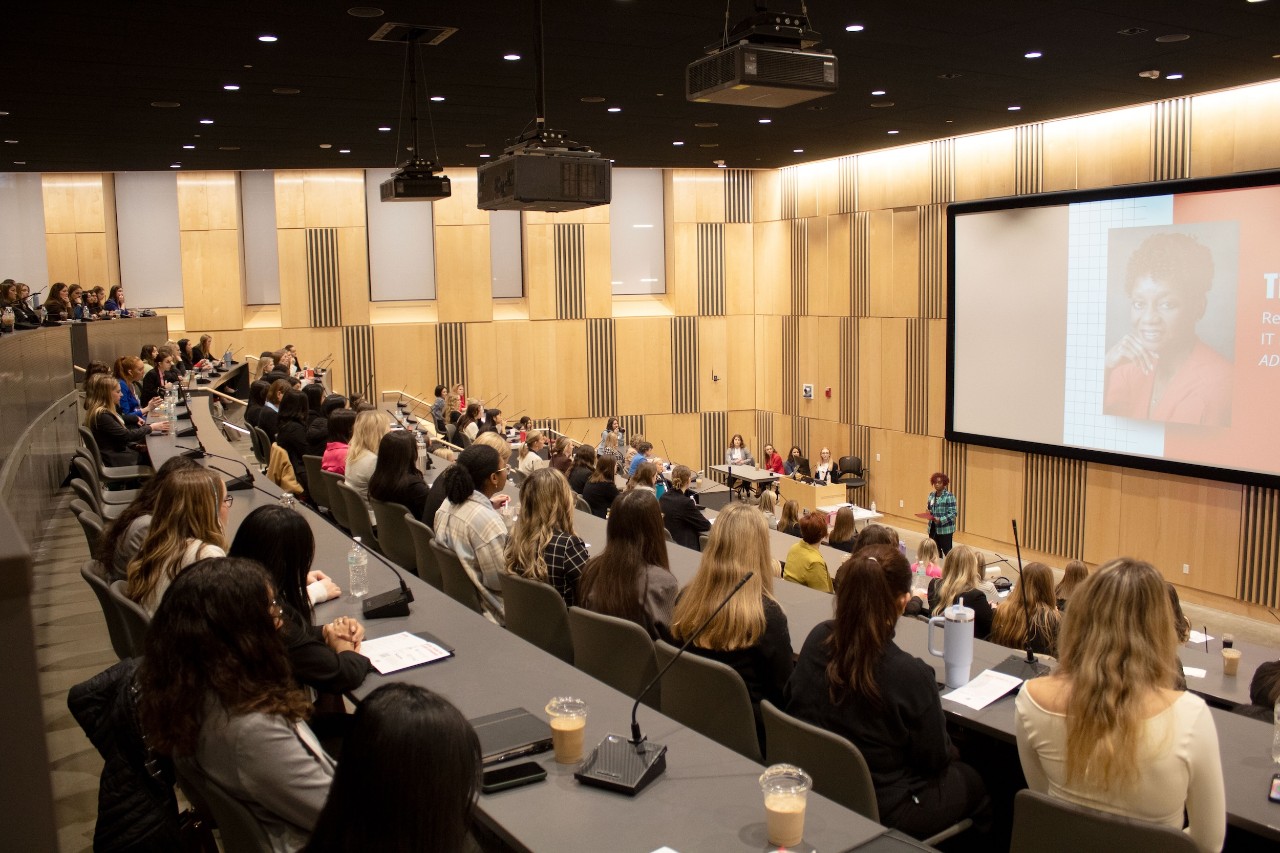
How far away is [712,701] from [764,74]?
2.68 metres

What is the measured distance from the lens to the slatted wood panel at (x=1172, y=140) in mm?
10656

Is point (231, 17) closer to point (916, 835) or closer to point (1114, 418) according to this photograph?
point (916, 835)

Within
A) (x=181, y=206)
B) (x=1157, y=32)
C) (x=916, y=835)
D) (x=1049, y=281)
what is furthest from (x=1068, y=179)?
(x=181, y=206)

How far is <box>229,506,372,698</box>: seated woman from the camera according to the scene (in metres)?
2.95

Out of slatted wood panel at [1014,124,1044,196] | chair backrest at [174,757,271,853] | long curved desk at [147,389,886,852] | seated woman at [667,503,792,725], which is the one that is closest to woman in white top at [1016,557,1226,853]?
long curved desk at [147,389,886,852]

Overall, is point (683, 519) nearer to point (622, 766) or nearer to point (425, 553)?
point (425, 553)

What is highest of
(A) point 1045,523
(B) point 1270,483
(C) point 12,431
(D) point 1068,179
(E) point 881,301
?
(D) point 1068,179

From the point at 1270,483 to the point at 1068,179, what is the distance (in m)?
4.14

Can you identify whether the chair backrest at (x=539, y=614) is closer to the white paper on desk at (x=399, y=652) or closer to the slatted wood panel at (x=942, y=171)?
the white paper on desk at (x=399, y=652)

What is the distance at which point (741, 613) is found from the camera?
3625mm

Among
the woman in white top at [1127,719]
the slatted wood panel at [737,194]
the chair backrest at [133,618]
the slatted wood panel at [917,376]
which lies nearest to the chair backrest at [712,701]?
the woman in white top at [1127,719]

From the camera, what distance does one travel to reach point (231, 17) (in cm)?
621

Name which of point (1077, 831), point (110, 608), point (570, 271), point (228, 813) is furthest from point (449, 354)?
point (1077, 831)

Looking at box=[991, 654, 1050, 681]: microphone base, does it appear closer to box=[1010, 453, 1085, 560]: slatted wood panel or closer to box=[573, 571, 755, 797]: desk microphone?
box=[573, 571, 755, 797]: desk microphone
